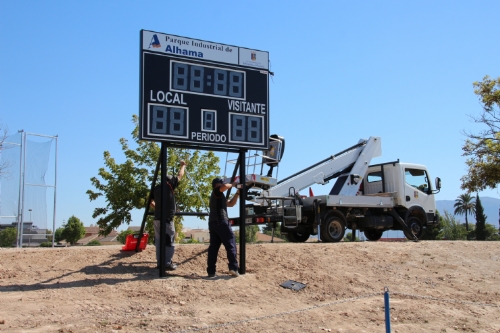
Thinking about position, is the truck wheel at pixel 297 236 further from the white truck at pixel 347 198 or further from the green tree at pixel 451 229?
the green tree at pixel 451 229

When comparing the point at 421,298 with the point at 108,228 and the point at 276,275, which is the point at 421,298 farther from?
the point at 108,228

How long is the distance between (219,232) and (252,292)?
4.71 ft

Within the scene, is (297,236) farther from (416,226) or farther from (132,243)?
(132,243)

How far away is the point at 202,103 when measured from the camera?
10.5 metres

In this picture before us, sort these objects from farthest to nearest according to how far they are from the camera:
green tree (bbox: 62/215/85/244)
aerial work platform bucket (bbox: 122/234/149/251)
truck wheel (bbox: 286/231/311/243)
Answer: green tree (bbox: 62/215/85/244), truck wheel (bbox: 286/231/311/243), aerial work platform bucket (bbox: 122/234/149/251)

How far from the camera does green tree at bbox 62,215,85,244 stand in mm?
50831

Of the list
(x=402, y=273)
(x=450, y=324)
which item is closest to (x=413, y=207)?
(x=402, y=273)

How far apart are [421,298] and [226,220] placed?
4107mm

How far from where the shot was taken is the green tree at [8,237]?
16.8 meters

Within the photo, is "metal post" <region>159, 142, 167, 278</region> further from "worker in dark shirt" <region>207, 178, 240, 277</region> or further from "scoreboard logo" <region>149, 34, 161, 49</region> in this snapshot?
"scoreboard logo" <region>149, 34, 161, 49</region>

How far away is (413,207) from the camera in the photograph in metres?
19.1

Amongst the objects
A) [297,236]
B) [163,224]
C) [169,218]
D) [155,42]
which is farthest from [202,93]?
[297,236]

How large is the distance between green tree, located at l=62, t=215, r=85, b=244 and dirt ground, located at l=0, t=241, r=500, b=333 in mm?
42166

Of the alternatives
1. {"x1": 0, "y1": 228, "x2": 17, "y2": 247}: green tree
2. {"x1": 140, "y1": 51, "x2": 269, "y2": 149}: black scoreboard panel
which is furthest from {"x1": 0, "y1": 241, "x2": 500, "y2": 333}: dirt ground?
{"x1": 0, "y1": 228, "x2": 17, "y2": 247}: green tree
